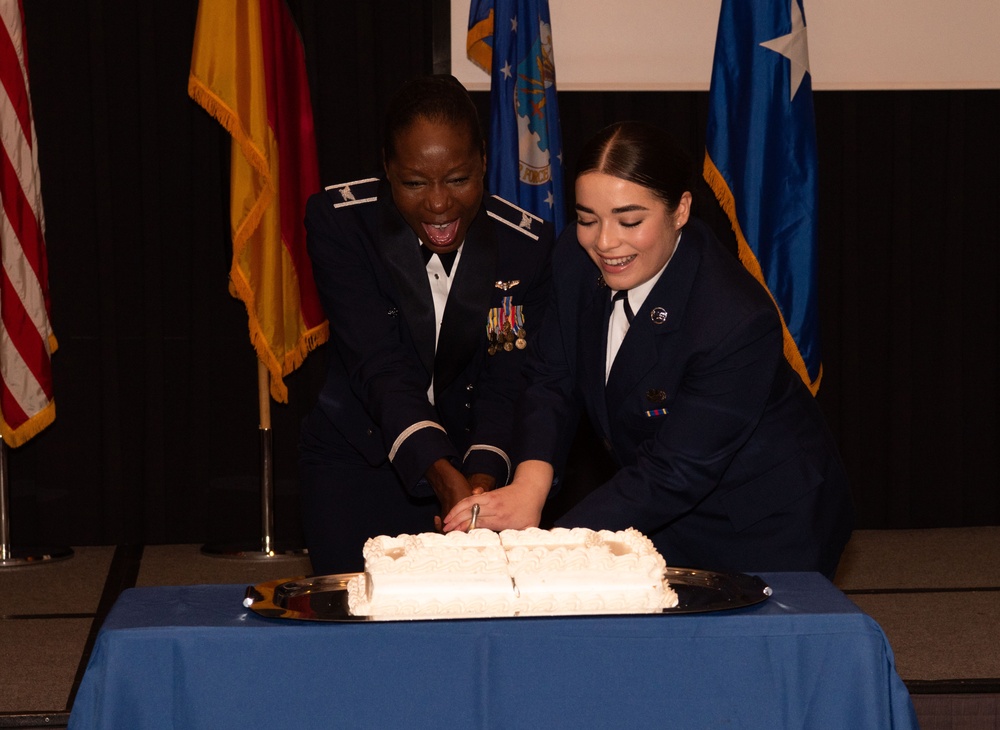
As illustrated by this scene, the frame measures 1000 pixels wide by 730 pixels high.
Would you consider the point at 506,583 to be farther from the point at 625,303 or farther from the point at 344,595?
the point at 625,303

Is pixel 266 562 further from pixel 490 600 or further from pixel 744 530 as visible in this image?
pixel 490 600

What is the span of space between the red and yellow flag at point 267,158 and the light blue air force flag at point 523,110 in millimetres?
671

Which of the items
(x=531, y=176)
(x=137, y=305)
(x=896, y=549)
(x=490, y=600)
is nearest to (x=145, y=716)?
(x=490, y=600)

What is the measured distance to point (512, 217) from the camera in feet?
8.34

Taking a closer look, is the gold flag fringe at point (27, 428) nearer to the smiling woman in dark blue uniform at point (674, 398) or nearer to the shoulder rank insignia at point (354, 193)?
the shoulder rank insignia at point (354, 193)

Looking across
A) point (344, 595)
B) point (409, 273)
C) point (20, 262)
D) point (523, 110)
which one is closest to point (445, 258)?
point (409, 273)

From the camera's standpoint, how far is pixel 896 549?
15.9 ft

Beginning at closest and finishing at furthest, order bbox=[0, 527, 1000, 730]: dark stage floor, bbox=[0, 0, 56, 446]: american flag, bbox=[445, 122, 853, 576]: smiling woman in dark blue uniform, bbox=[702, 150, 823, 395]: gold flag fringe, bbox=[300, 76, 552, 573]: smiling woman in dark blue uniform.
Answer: bbox=[445, 122, 853, 576]: smiling woman in dark blue uniform → bbox=[300, 76, 552, 573]: smiling woman in dark blue uniform → bbox=[0, 527, 1000, 730]: dark stage floor → bbox=[702, 150, 823, 395]: gold flag fringe → bbox=[0, 0, 56, 446]: american flag

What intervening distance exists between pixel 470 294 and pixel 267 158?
1.94 m

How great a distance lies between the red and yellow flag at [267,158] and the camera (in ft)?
13.6

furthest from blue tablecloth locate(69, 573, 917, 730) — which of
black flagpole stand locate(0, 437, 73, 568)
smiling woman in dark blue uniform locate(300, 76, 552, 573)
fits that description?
black flagpole stand locate(0, 437, 73, 568)

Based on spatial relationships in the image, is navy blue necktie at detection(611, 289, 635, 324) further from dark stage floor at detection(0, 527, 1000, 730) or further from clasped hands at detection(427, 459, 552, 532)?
dark stage floor at detection(0, 527, 1000, 730)

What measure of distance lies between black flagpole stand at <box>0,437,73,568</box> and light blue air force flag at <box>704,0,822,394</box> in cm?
258

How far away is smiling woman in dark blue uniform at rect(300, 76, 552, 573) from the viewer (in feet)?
7.68
